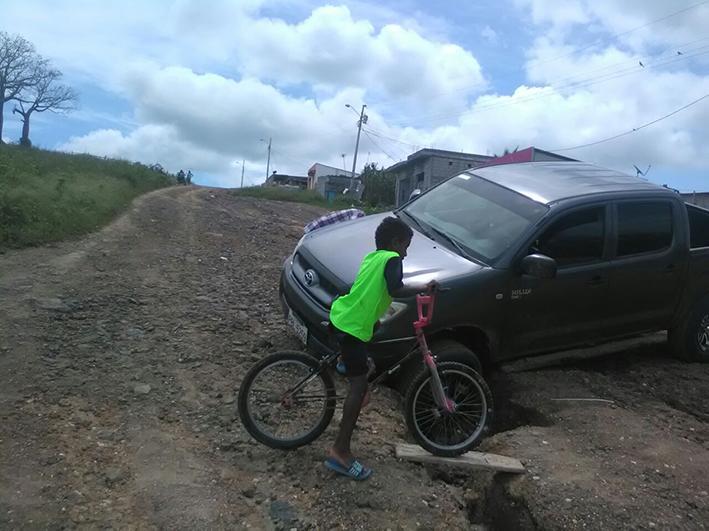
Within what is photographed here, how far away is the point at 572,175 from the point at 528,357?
1.92 m

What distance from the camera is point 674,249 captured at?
18.6ft

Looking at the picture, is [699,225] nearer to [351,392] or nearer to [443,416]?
[443,416]

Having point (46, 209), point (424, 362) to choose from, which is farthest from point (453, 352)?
point (46, 209)

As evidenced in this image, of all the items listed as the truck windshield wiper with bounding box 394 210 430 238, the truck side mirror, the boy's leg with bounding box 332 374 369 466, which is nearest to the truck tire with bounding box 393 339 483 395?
the boy's leg with bounding box 332 374 369 466

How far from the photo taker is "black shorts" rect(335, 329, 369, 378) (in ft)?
11.5

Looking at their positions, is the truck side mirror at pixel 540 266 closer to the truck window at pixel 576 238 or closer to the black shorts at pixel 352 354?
the truck window at pixel 576 238

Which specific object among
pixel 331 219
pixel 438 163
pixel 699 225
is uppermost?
pixel 438 163

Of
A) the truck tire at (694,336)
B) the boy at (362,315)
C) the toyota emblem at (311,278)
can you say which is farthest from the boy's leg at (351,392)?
the truck tire at (694,336)

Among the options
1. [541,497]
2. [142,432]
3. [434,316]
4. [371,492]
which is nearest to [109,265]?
[142,432]

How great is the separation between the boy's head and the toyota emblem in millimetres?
1183

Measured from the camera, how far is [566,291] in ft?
16.3

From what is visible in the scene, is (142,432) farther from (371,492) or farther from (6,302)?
(6,302)

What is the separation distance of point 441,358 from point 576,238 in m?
1.76

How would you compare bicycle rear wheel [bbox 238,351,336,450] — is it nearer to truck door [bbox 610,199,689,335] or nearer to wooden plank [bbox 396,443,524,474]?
wooden plank [bbox 396,443,524,474]
